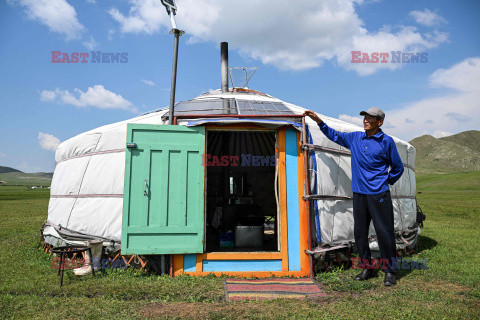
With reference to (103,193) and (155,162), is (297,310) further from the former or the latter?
(103,193)

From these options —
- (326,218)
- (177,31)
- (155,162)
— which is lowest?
(326,218)

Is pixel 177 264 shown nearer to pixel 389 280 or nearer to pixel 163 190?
pixel 163 190

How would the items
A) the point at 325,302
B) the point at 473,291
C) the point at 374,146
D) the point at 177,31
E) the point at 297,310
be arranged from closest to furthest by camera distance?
the point at 297,310 → the point at 325,302 → the point at 473,291 → the point at 374,146 → the point at 177,31

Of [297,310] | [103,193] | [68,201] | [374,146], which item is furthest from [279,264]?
[68,201]

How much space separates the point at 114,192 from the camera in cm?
389

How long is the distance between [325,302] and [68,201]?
3.52 m

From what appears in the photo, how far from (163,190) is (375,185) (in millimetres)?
2186

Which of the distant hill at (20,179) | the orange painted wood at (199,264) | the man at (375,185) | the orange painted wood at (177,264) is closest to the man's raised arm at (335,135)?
the man at (375,185)

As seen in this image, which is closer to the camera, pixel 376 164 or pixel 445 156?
pixel 376 164

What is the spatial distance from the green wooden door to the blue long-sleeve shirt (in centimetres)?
166

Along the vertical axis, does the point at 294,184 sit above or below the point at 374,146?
below

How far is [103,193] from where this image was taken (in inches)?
156

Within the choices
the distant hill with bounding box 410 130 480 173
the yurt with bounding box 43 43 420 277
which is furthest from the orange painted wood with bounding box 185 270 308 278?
the distant hill with bounding box 410 130 480 173

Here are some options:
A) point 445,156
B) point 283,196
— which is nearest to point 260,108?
point 283,196
